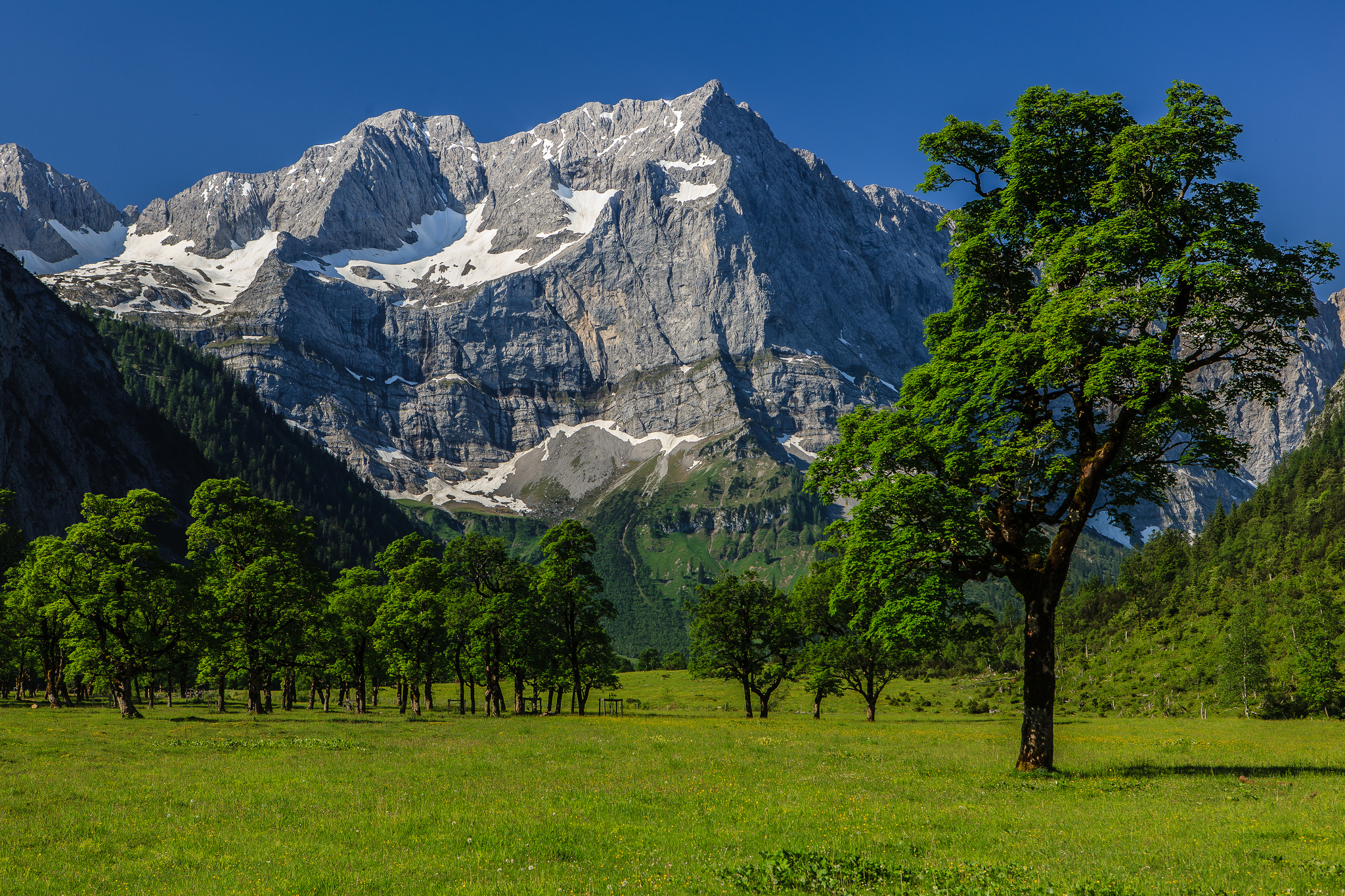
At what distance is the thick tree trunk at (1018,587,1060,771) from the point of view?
2458 cm

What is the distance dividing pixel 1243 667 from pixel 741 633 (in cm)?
7338

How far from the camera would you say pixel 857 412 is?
2938 cm

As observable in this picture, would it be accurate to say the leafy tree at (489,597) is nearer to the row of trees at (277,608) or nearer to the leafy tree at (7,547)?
the row of trees at (277,608)

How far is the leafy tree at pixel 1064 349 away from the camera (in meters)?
23.1

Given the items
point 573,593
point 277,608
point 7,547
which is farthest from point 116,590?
point 7,547

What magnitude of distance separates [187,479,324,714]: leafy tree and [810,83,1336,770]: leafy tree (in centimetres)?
4851

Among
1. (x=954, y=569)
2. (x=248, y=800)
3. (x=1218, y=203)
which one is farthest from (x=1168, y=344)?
(x=248, y=800)

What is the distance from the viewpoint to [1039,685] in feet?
81.4

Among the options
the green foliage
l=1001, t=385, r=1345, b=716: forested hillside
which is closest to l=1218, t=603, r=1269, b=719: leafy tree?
l=1001, t=385, r=1345, b=716: forested hillside

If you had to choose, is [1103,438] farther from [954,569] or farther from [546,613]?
[546,613]

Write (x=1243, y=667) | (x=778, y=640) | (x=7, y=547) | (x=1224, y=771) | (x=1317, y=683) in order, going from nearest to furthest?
1. (x=1224, y=771)
2. (x=778, y=640)
3. (x=1317, y=683)
4. (x=7, y=547)
5. (x=1243, y=667)

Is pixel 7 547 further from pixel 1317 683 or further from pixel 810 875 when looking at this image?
pixel 1317 683

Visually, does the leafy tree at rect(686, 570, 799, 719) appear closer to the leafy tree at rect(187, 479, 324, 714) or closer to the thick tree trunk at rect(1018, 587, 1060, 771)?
the leafy tree at rect(187, 479, 324, 714)

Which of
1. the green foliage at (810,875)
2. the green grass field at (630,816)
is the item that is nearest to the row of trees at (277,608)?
the green grass field at (630,816)
